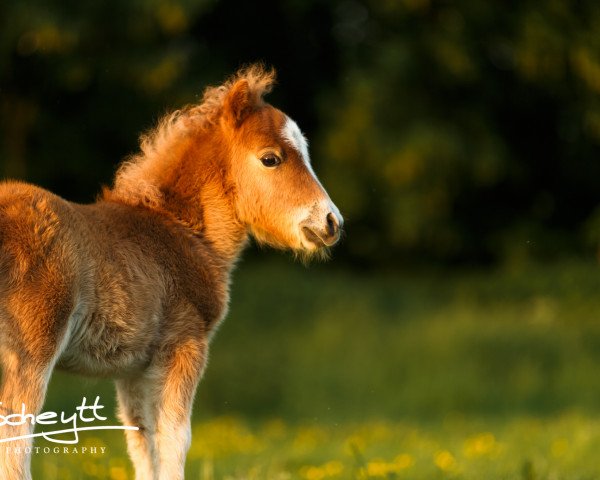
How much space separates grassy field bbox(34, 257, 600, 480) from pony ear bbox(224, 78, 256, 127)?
2022 millimetres

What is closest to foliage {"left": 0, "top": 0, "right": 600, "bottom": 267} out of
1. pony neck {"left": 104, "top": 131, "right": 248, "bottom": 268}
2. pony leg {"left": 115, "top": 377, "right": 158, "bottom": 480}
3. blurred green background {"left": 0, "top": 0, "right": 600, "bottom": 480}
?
blurred green background {"left": 0, "top": 0, "right": 600, "bottom": 480}

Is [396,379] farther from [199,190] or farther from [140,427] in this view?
[140,427]

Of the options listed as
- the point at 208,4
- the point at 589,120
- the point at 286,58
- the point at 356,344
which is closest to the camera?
the point at 356,344

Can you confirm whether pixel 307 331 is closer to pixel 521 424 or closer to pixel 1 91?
pixel 521 424

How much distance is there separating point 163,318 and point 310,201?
0.97 m

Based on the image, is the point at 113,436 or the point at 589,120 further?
the point at 589,120

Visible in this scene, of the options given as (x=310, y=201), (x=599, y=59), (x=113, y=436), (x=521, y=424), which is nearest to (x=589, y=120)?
(x=599, y=59)

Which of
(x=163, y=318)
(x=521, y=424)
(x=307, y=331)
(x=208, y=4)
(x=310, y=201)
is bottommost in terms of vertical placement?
(x=163, y=318)

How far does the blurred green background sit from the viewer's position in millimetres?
14242

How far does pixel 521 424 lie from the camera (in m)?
11.2

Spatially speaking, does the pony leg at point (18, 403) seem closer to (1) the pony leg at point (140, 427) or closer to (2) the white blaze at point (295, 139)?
(1) the pony leg at point (140, 427)

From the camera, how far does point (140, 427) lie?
5.32 metres

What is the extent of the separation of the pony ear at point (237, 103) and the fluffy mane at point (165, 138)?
18 millimetres

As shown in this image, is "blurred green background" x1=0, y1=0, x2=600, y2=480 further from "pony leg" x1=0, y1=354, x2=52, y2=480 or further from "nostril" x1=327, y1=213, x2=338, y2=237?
"pony leg" x1=0, y1=354, x2=52, y2=480
